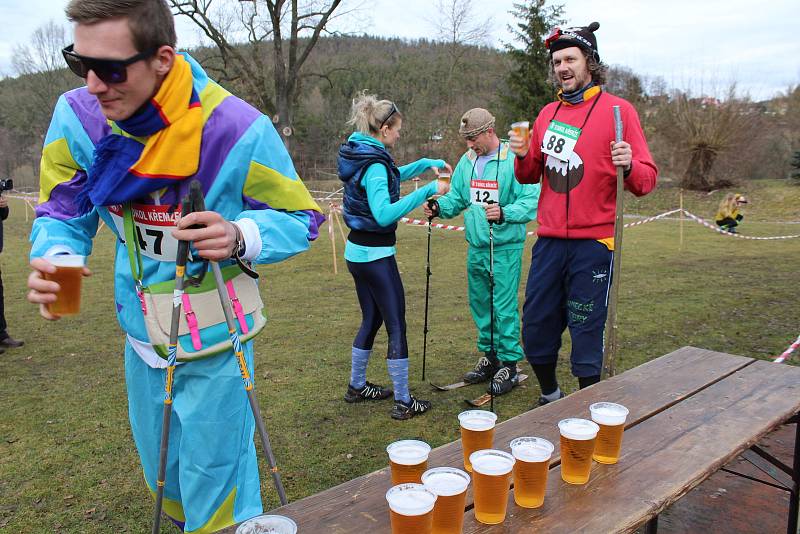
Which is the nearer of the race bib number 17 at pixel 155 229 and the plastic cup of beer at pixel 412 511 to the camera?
the plastic cup of beer at pixel 412 511

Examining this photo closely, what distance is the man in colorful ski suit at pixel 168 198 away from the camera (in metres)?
1.77

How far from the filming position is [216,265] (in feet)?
A: 6.23

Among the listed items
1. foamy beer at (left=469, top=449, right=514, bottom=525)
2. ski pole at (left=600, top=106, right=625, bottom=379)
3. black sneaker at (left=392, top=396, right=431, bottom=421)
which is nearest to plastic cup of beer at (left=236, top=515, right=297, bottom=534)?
foamy beer at (left=469, top=449, right=514, bottom=525)

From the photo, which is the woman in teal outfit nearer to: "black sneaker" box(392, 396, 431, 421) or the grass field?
"black sneaker" box(392, 396, 431, 421)

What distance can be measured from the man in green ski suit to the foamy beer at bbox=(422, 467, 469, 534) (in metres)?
3.42

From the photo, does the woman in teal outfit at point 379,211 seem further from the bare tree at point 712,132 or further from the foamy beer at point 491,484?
the bare tree at point 712,132

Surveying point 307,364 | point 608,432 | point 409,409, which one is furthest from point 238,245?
point 307,364

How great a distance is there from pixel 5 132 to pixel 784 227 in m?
56.4

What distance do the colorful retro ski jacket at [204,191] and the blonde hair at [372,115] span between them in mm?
2344

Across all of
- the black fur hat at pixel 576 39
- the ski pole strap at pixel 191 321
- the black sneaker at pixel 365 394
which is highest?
the black fur hat at pixel 576 39

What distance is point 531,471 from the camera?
1.73 meters

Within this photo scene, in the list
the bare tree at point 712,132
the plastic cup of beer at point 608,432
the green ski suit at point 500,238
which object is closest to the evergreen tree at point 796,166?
the bare tree at point 712,132

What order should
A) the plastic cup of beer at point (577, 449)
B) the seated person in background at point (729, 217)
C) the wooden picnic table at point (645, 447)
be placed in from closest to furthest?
1. the wooden picnic table at point (645, 447)
2. the plastic cup of beer at point (577, 449)
3. the seated person in background at point (729, 217)

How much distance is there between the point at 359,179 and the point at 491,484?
3030mm
